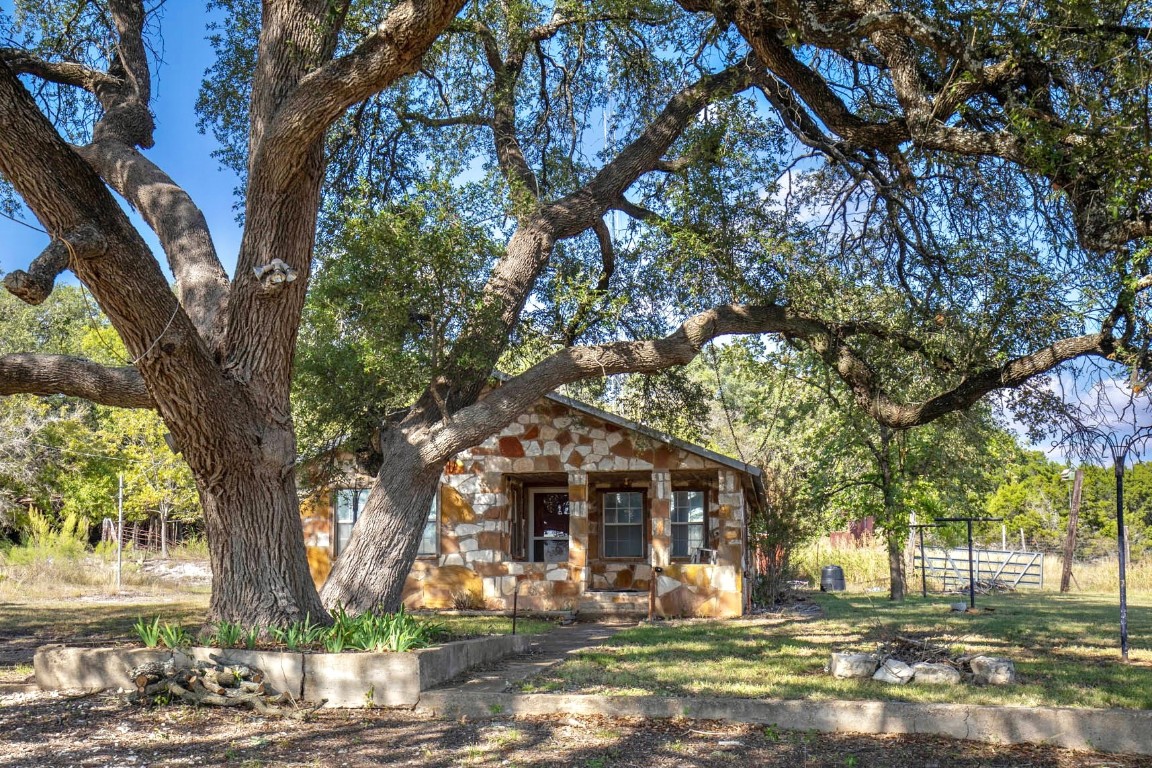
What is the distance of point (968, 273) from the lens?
925 cm

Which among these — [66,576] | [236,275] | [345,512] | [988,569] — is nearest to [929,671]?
[236,275]

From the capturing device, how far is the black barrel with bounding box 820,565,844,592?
2192 centimetres

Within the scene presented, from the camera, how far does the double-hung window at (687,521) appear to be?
1722cm

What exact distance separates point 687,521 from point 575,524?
285cm

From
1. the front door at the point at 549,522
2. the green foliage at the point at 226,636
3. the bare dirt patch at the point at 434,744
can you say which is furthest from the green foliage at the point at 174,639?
Answer: the front door at the point at 549,522

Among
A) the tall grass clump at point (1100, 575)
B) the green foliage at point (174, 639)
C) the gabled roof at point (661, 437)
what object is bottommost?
the tall grass clump at point (1100, 575)

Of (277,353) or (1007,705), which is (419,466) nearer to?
(277,353)

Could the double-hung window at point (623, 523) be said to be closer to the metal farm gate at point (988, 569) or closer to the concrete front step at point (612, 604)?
the concrete front step at point (612, 604)

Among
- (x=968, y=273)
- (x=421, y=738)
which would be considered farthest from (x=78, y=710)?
(x=968, y=273)

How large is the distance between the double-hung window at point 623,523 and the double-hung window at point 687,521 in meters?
0.66

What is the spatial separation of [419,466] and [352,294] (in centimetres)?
189

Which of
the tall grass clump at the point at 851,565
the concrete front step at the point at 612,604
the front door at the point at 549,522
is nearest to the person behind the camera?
the concrete front step at the point at 612,604

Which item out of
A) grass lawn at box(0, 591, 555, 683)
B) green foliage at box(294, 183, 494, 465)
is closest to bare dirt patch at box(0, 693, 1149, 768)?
grass lawn at box(0, 591, 555, 683)

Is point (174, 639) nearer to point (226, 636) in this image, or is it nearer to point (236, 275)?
point (226, 636)
